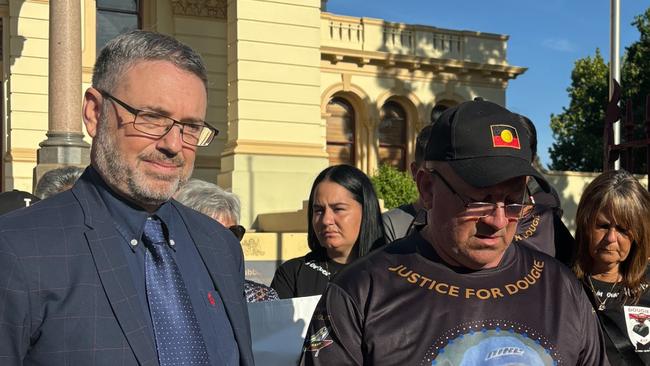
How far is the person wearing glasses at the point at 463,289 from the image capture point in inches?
75.8

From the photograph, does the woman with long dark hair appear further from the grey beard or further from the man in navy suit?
the grey beard

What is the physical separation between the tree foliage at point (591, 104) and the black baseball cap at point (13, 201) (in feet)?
101

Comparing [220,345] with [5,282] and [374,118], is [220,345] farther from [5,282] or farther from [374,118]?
[374,118]

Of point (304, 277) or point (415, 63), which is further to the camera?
point (415, 63)

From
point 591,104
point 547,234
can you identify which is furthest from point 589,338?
point 591,104

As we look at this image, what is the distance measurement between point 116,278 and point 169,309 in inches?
7.5

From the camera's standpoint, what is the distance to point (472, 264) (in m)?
2.01

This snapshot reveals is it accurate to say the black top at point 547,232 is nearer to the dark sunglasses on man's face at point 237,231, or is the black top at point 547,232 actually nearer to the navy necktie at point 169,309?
the dark sunglasses on man's face at point 237,231

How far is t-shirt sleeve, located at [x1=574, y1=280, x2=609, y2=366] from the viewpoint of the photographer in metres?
2.06

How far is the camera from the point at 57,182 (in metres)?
4.28

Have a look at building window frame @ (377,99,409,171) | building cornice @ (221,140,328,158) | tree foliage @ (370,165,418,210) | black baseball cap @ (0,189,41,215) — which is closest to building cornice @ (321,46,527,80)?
building window frame @ (377,99,409,171)

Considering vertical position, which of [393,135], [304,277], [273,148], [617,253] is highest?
[393,135]

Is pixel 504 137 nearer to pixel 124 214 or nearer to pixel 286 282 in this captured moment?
→ pixel 124 214

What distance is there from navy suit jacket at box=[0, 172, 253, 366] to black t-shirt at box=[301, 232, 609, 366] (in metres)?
0.52
